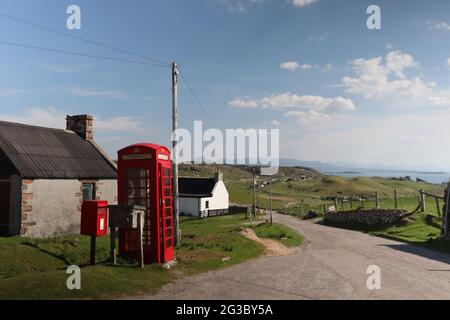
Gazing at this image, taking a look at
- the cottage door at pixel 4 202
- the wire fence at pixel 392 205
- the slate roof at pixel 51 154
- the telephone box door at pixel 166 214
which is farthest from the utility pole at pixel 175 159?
the wire fence at pixel 392 205

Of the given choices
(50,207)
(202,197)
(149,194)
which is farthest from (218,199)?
(149,194)

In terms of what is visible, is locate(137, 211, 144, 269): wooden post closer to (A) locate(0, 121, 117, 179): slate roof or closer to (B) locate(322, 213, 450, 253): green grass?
(A) locate(0, 121, 117, 179): slate roof

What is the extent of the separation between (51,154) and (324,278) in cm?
1768

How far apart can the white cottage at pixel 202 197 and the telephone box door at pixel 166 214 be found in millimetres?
39572

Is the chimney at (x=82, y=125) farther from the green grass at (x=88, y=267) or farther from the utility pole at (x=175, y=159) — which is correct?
the utility pole at (x=175, y=159)

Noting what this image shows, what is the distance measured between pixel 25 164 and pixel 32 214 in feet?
8.85

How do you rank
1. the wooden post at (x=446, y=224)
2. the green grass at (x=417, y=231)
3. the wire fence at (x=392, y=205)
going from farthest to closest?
the wire fence at (x=392, y=205) → the wooden post at (x=446, y=224) → the green grass at (x=417, y=231)

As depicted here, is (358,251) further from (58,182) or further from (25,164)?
(25,164)

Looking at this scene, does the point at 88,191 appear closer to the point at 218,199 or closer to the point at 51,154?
the point at 51,154

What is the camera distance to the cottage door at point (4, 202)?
19391 millimetres

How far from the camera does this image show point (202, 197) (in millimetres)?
54312
